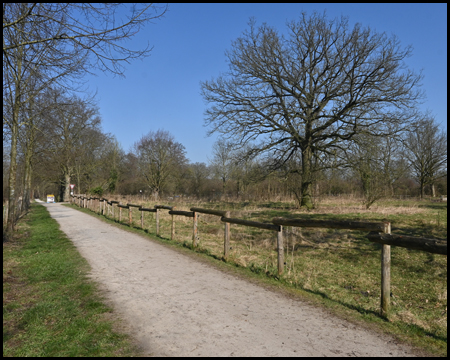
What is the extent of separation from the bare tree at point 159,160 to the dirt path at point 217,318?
124 ft

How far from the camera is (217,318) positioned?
458 centimetres

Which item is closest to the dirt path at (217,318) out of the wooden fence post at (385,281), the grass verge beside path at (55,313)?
→ the grass verge beside path at (55,313)

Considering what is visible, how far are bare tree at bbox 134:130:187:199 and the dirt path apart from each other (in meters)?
37.9

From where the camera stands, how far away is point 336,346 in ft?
12.4

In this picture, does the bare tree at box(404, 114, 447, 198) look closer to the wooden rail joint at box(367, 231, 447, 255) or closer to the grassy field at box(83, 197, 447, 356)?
the grassy field at box(83, 197, 447, 356)

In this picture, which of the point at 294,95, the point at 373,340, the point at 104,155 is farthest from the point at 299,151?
the point at 104,155

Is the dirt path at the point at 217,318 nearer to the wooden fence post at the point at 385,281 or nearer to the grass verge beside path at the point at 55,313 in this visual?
the grass verge beside path at the point at 55,313

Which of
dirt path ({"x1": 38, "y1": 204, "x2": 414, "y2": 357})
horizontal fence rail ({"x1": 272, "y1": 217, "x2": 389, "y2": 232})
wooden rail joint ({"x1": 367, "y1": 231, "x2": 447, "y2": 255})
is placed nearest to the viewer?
dirt path ({"x1": 38, "y1": 204, "x2": 414, "y2": 357})

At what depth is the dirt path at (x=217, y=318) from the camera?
3709mm

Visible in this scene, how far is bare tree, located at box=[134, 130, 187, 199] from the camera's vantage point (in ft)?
148

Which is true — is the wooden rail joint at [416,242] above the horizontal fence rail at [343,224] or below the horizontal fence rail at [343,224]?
below

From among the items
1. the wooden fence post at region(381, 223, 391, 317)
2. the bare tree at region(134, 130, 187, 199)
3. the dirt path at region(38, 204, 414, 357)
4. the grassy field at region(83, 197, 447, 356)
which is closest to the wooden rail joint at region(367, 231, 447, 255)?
the wooden fence post at region(381, 223, 391, 317)

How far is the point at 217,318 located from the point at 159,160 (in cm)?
4240

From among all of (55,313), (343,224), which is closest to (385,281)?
(343,224)
